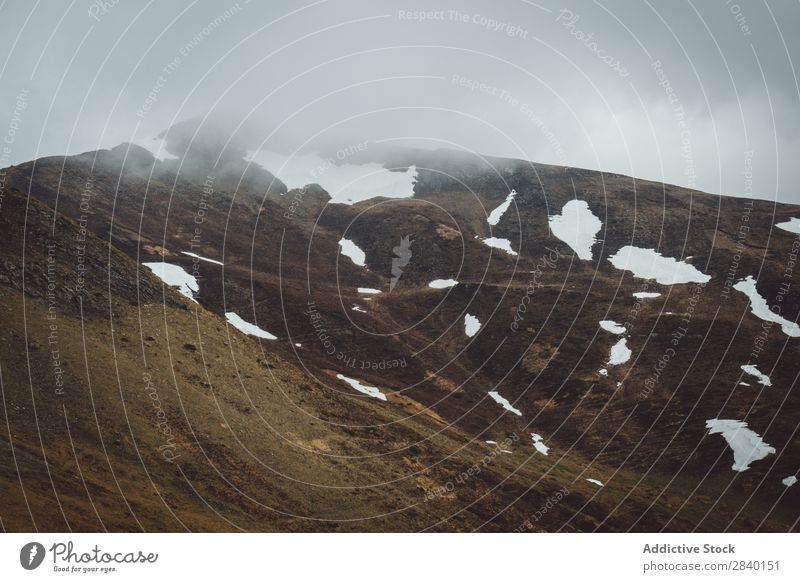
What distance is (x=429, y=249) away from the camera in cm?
12738

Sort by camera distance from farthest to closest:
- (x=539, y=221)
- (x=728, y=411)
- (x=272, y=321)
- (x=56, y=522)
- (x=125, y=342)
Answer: (x=539, y=221) → (x=272, y=321) → (x=728, y=411) → (x=125, y=342) → (x=56, y=522)

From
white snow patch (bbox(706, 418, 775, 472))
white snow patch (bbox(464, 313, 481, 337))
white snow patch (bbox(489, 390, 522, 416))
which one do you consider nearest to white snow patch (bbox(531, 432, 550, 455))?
white snow patch (bbox(489, 390, 522, 416))

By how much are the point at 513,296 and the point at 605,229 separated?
45896 millimetres

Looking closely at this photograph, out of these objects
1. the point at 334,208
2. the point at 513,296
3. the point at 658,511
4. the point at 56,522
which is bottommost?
the point at 658,511

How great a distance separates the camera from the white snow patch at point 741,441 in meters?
57.3

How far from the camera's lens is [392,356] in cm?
8138

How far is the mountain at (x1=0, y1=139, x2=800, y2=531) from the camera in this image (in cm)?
3578

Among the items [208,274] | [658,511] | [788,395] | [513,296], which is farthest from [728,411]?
[208,274]

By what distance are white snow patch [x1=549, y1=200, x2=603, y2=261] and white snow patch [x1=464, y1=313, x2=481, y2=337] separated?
40075 millimetres

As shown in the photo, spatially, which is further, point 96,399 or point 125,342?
point 125,342

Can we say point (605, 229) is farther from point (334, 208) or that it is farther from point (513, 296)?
point (334, 208)

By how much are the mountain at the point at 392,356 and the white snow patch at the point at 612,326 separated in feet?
3.11

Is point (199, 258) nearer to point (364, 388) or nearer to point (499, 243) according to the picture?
point (364, 388)

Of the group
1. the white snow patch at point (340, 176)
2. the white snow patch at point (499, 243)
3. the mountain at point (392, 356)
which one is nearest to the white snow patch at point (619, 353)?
the mountain at point (392, 356)
